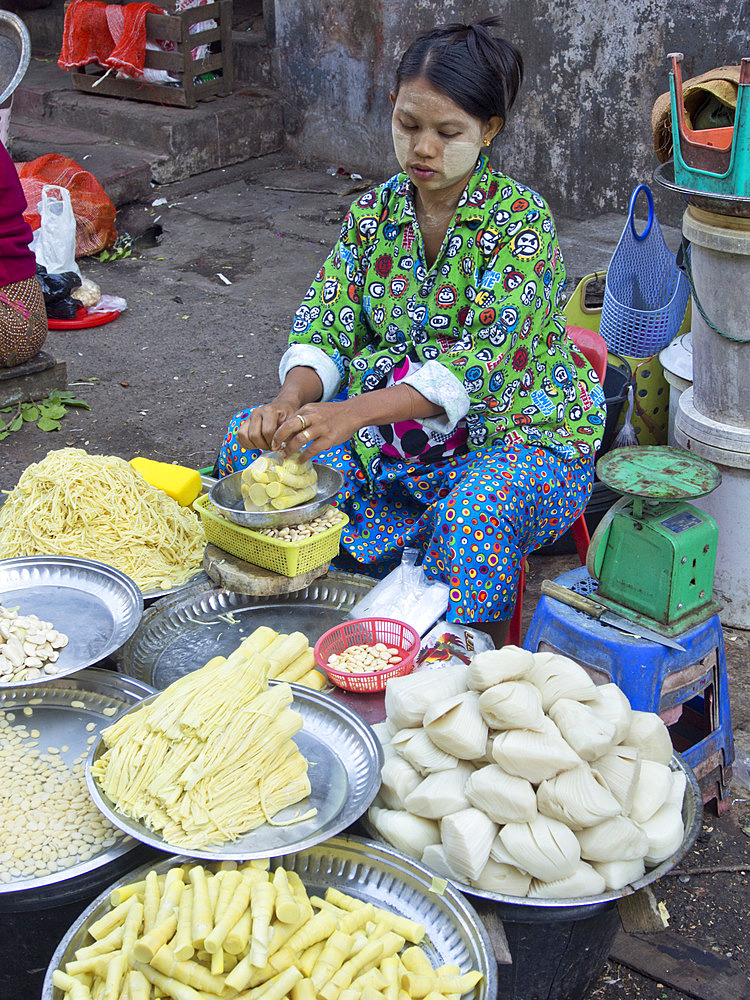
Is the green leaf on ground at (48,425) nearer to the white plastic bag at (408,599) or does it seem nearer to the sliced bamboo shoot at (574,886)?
the white plastic bag at (408,599)

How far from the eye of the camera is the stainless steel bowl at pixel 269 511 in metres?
2.77

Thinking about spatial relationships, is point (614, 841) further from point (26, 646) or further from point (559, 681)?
point (26, 646)

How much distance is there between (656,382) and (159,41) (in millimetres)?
5872

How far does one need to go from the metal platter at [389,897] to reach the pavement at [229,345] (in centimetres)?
56

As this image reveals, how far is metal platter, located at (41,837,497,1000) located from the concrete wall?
495 centimetres

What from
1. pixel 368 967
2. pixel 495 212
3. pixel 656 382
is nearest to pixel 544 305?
pixel 495 212

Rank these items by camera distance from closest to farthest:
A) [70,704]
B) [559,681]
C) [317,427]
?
[559,681] < [70,704] < [317,427]

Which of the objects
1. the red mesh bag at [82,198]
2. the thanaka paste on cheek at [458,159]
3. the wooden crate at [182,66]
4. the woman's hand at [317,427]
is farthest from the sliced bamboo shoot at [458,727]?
the wooden crate at [182,66]

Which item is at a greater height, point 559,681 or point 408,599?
point 559,681

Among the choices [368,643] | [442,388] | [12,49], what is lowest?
[368,643]

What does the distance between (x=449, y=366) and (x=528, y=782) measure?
1.23 meters

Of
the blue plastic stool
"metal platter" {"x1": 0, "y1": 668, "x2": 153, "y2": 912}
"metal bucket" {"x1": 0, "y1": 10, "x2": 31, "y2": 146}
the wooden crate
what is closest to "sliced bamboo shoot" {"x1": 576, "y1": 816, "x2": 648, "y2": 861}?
the blue plastic stool

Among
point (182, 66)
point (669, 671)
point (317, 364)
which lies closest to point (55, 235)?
point (182, 66)

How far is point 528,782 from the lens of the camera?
2.02m
